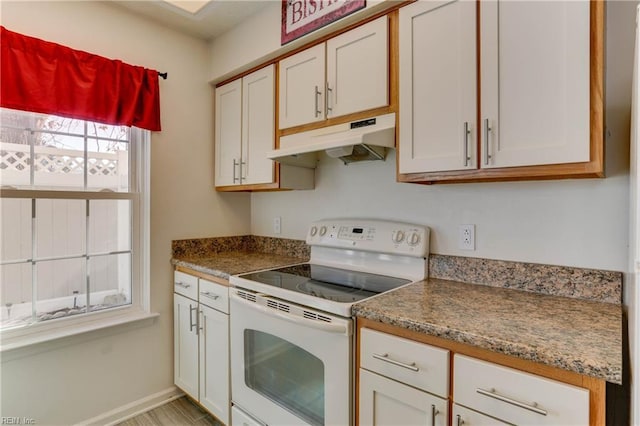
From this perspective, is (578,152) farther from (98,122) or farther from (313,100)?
(98,122)

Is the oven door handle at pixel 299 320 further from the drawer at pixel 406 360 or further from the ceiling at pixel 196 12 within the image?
the ceiling at pixel 196 12

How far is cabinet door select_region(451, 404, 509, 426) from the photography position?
0.91 meters

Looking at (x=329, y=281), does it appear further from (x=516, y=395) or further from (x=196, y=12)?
(x=196, y=12)

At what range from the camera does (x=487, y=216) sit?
4.94 ft

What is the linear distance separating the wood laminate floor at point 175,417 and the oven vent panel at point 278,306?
40.1 inches

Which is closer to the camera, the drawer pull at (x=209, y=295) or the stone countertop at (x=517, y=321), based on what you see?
the stone countertop at (x=517, y=321)

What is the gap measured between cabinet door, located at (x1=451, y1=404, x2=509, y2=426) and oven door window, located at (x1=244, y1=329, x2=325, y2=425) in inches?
21.6

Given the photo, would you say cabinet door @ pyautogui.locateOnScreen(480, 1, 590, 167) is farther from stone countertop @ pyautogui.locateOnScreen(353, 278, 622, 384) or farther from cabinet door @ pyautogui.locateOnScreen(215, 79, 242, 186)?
cabinet door @ pyautogui.locateOnScreen(215, 79, 242, 186)

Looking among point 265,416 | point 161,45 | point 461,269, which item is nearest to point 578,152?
point 461,269

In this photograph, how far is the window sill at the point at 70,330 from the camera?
1672 mm

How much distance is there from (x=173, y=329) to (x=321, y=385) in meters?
1.37

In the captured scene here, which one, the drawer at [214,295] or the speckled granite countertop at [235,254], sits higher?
the speckled granite countertop at [235,254]

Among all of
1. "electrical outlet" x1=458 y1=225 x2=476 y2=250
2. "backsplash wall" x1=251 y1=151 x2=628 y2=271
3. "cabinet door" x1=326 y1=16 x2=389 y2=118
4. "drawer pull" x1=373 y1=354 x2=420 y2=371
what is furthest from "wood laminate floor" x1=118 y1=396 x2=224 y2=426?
"cabinet door" x1=326 y1=16 x2=389 y2=118

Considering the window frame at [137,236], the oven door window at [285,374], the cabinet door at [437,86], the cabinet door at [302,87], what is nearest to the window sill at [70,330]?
the window frame at [137,236]
